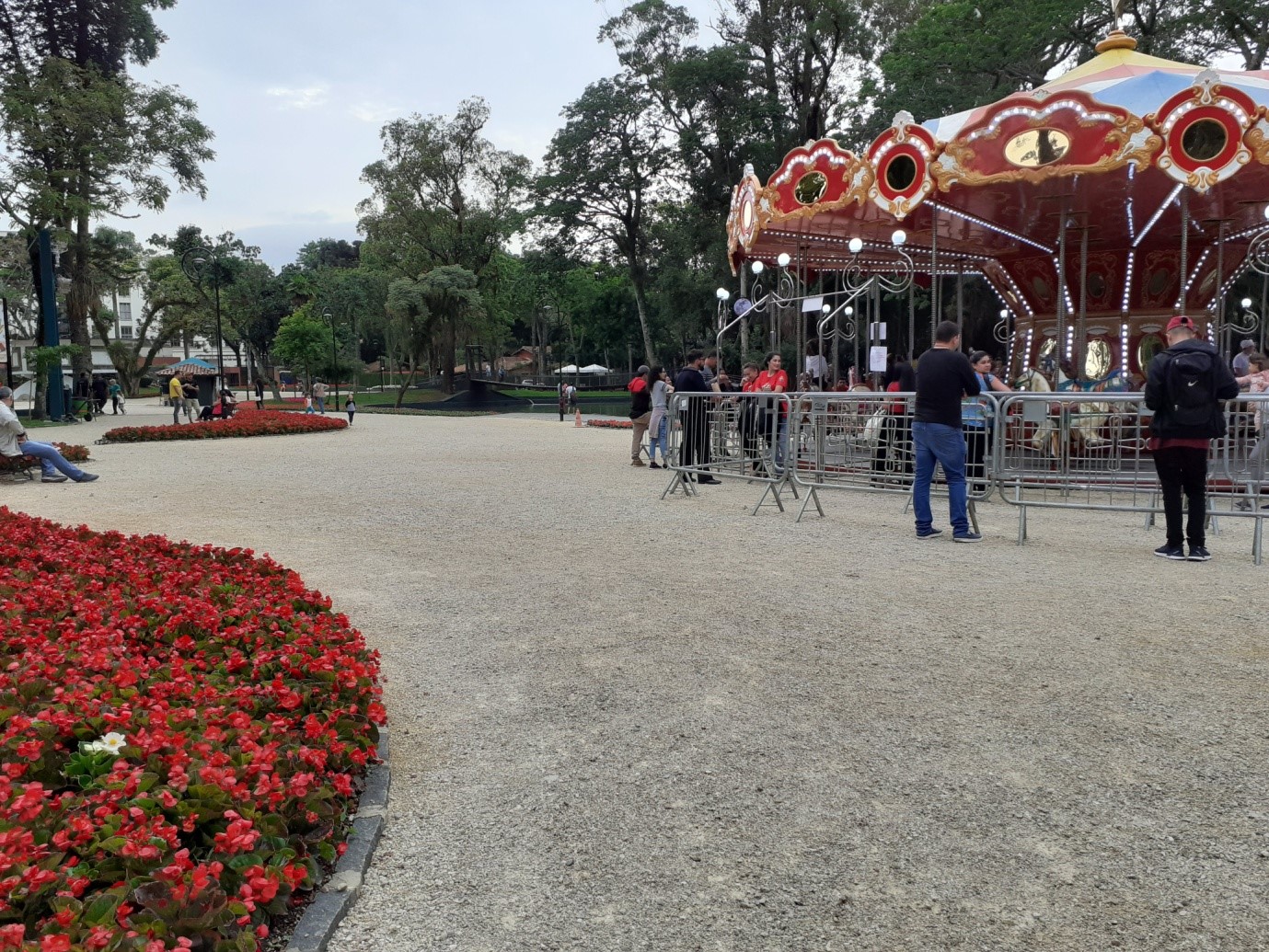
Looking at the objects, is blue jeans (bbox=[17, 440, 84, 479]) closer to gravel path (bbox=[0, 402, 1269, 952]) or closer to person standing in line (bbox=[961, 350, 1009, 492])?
gravel path (bbox=[0, 402, 1269, 952])

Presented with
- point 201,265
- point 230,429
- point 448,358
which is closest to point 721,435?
point 230,429

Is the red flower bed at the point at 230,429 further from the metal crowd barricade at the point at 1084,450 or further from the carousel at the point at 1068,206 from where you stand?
the metal crowd barricade at the point at 1084,450

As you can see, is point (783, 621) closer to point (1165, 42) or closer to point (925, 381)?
point (925, 381)

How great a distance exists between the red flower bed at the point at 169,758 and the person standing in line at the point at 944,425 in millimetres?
5386

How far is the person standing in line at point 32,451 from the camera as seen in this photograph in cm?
1309

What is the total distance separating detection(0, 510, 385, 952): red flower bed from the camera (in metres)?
2.25

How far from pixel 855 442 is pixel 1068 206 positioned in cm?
711

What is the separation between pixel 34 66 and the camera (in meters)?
32.1

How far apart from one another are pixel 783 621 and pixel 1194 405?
12.8 feet

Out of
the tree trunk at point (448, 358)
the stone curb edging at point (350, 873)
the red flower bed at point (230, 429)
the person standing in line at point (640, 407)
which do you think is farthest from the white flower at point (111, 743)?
the tree trunk at point (448, 358)

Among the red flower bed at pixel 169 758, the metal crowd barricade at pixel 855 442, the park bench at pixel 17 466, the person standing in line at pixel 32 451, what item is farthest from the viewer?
the park bench at pixel 17 466

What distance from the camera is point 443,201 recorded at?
5147cm

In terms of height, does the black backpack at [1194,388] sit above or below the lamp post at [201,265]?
below

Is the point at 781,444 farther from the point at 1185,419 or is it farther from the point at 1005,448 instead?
the point at 1185,419
